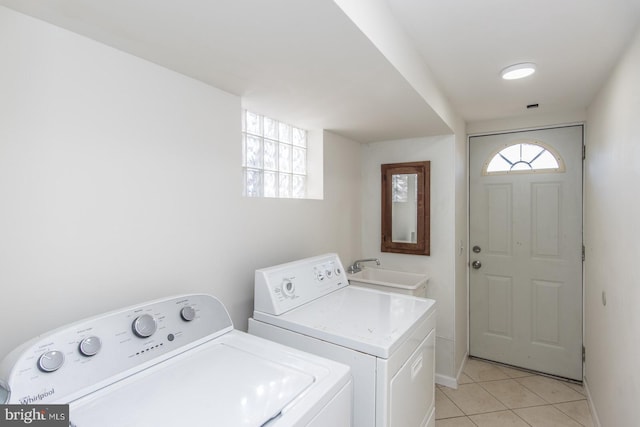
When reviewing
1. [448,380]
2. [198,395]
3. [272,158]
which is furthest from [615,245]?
[198,395]

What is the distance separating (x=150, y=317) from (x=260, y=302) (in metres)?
0.56

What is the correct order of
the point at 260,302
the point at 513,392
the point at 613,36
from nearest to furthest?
the point at 613,36, the point at 260,302, the point at 513,392

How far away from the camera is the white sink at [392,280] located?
7.70 ft

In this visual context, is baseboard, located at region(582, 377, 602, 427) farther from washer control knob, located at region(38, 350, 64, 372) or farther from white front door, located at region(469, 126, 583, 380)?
washer control knob, located at region(38, 350, 64, 372)

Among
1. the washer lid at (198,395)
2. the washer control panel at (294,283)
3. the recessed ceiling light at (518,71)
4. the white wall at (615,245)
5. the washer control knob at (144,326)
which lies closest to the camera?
the washer lid at (198,395)

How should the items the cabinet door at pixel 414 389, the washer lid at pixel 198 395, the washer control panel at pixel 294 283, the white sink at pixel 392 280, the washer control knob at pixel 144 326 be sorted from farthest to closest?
the white sink at pixel 392 280 → the washer control panel at pixel 294 283 → the cabinet door at pixel 414 389 → the washer control knob at pixel 144 326 → the washer lid at pixel 198 395

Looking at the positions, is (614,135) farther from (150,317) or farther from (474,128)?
(150,317)

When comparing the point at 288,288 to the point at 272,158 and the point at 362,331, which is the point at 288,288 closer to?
the point at 362,331

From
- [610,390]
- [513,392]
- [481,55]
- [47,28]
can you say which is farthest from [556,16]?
[513,392]

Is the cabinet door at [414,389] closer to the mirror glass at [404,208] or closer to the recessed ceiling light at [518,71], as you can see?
the mirror glass at [404,208]

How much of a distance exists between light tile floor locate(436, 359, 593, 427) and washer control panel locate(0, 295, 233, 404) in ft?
6.15

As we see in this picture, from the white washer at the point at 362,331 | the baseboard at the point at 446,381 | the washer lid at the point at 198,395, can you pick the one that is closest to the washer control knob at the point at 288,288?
the white washer at the point at 362,331

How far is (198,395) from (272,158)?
4.70 feet

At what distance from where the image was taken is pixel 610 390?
1.83 m
